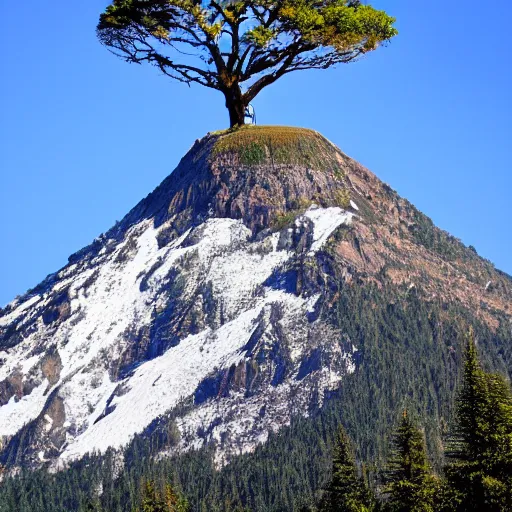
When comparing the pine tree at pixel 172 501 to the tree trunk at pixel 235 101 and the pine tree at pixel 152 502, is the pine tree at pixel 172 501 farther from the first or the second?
the tree trunk at pixel 235 101

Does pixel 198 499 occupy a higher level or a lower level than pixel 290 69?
lower

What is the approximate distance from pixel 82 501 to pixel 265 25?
119378 millimetres

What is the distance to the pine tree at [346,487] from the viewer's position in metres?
78.4

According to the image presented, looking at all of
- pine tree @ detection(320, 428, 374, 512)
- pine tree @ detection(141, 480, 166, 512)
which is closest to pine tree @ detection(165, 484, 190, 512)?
pine tree @ detection(141, 480, 166, 512)

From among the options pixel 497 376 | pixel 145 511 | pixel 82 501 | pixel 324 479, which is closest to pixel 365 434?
pixel 324 479

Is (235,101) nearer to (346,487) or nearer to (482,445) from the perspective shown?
(346,487)

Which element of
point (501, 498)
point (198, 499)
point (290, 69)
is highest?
point (290, 69)

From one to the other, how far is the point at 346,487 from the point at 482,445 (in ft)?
75.2

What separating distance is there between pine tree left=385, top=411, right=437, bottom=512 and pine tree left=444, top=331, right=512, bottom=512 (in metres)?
6.59

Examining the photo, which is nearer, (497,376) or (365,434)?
(497,376)

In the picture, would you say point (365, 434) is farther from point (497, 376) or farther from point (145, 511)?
point (497, 376)

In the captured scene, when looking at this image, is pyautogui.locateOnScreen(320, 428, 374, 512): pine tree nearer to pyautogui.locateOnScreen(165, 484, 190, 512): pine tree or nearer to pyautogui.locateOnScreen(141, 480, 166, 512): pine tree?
pyautogui.locateOnScreen(141, 480, 166, 512): pine tree

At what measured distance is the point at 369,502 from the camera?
260 feet

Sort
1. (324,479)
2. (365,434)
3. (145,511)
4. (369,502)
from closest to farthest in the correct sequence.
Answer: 1. (369,502)
2. (145,511)
3. (324,479)
4. (365,434)
